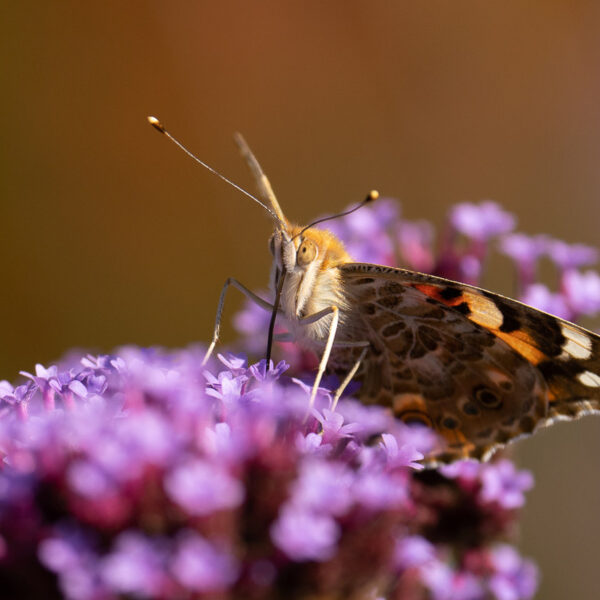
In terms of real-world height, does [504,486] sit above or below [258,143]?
below

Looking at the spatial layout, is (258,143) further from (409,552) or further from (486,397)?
(409,552)

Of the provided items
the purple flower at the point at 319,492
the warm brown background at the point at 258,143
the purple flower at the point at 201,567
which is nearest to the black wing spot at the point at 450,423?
the purple flower at the point at 319,492

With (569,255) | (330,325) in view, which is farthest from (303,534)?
(569,255)

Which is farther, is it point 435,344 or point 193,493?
point 435,344

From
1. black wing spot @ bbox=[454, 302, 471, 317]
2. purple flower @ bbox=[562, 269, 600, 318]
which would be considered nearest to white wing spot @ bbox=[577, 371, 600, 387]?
black wing spot @ bbox=[454, 302, 471, 317]

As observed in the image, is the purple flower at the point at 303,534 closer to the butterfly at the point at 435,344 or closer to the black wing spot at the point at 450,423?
the butterfly at the point at 435,344

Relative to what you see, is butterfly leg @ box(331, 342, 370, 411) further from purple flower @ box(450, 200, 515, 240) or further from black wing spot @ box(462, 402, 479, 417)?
purple flower @ box(450, 200, 515, 240)
